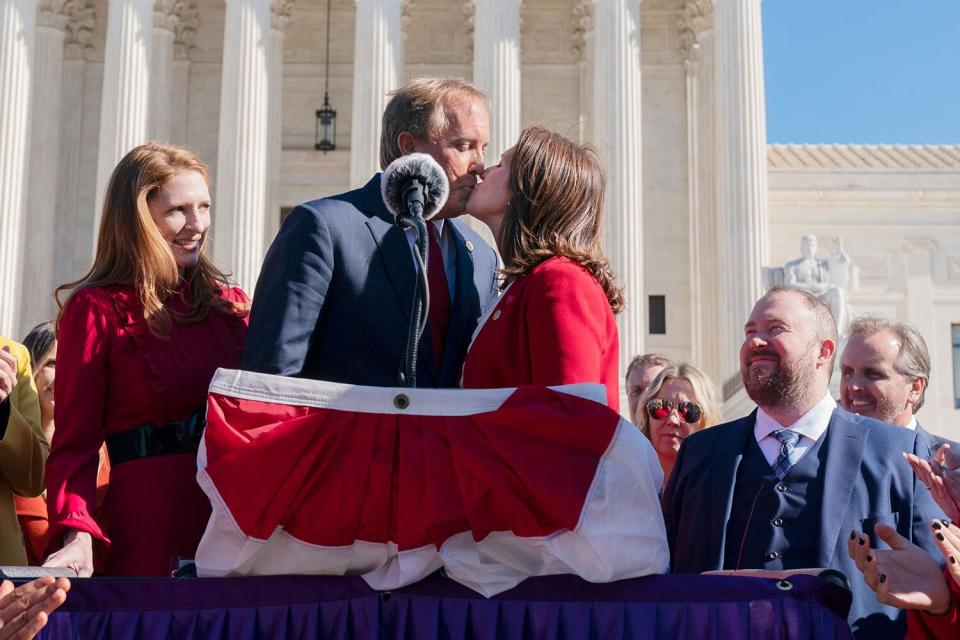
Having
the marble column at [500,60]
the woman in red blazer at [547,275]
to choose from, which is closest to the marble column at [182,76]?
the marble column at [500,60]

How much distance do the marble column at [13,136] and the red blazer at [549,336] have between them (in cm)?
2804

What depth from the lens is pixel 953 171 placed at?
120 feet

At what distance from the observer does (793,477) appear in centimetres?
566

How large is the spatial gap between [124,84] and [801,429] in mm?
28535

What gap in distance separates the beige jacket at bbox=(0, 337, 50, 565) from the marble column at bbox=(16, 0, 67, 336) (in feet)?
91.8

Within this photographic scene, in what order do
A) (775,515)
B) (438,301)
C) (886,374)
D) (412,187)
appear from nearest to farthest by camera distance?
1. (412,187)
2. (438,301)
3. (775,515)
4. (886,374)

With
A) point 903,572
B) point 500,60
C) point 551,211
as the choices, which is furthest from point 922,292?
point 903,572

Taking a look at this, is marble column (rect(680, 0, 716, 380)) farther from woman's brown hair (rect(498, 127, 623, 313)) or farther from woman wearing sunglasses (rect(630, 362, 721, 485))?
woman's brown hair (rect(498, 127, 623, 313))

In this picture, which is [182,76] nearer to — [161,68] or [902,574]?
[161,68]

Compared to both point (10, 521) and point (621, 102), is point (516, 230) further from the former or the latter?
point (621, 102)

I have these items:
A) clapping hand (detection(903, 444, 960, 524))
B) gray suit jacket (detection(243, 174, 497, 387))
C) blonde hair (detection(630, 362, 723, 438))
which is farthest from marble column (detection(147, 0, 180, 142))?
clapping hand (detection(903, 444, 960, 524))

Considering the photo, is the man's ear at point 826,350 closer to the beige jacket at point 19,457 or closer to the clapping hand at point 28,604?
the beige jacket at point 19,457

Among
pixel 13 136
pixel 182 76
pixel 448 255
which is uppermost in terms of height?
pixel 182 76

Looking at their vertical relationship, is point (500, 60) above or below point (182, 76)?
below
